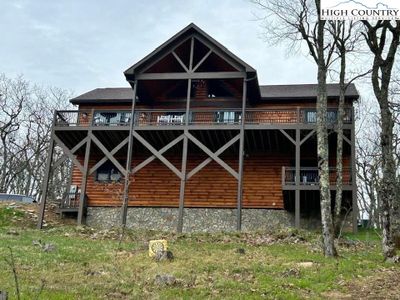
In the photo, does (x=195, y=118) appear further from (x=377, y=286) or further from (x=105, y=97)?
(x=377, y=286)

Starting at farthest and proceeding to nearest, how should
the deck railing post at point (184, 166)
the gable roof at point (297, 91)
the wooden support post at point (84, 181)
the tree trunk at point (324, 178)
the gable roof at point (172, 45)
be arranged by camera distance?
the gable roof at point (297, 91) → the gable roof at point (172, 45) → the wooden support post at point (84, 181) → the deck railing post at point (184, 166) → the tree trunk at point (324, 178)

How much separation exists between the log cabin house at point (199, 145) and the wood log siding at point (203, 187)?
50 mm

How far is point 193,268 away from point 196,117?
13364 millimetres

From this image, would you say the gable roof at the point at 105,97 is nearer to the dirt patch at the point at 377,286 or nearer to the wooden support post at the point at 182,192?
the wooden support post at the point at 182,192

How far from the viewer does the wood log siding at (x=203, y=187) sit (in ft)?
79.2

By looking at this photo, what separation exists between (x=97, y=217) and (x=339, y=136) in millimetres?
12674

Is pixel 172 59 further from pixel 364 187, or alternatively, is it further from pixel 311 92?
pixel 364 187

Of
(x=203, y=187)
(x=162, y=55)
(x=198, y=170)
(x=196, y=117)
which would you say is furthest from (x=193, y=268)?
(x=162, y=55)

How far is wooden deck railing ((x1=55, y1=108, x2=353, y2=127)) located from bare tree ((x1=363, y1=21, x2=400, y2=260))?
824cm

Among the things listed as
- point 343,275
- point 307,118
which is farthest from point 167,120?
point 343,275

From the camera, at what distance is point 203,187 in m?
24.7

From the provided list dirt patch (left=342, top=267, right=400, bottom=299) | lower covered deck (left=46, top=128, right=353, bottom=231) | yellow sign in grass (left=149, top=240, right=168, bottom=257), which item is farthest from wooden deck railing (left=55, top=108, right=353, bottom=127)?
dirt patch (left=342, top=267, right=400, bottom=299)

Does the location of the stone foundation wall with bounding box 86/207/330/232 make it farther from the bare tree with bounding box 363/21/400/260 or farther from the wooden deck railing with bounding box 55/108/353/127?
the bare tree with bounding box 363/21/400/260

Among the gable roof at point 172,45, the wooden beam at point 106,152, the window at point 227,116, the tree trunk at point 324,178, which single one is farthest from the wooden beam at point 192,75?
the tree trunk at point 324,178
